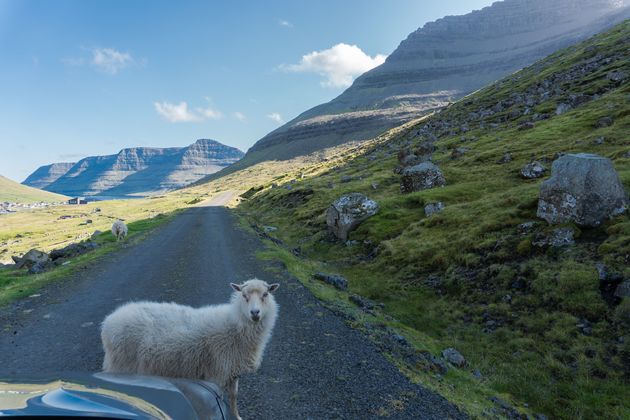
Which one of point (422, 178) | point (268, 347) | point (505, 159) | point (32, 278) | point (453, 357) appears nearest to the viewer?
point (268, 347)

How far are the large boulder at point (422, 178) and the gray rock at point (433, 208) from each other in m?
9.26

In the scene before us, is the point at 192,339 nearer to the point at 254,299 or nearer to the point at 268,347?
the point at 254,299

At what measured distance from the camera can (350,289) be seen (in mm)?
22688

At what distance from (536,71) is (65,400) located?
492 feet

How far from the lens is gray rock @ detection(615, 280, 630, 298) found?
15.1 meters

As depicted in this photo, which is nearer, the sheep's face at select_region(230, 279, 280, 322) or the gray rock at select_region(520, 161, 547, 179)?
the sheep's face at select_region(230, 279, 280, 322)

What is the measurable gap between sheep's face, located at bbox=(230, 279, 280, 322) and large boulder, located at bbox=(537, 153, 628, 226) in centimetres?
1999

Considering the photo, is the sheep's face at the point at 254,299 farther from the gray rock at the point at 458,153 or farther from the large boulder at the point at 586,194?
the gray rock at the point at 458,153

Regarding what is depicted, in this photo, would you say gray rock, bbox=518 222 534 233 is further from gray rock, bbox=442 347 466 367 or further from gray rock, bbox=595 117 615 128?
gray rock, bbox=595 117 615 128

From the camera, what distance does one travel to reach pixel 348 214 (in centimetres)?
3434

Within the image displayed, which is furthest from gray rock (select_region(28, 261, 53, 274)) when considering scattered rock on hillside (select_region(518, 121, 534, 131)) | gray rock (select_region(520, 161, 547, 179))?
scattered rock on hillside (select_region(518, 121, 534, 131))

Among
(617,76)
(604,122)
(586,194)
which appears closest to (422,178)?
(586,194)

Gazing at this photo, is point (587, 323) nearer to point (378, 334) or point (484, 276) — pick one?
point (484, 276)

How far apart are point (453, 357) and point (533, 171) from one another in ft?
94.6
